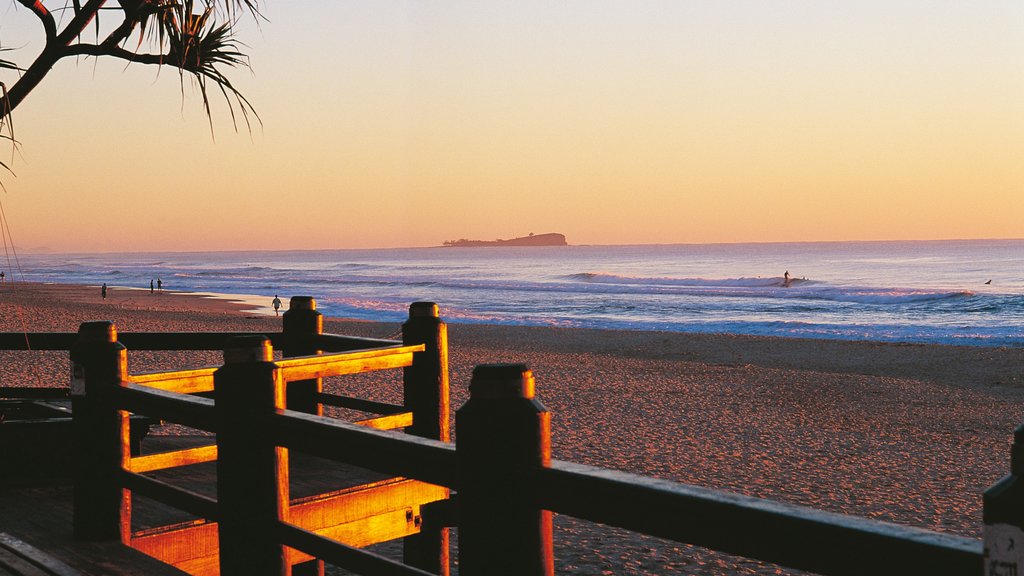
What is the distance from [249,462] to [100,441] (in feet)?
4.17

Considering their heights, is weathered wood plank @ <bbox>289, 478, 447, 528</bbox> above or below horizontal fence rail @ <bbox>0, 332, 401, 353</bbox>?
below

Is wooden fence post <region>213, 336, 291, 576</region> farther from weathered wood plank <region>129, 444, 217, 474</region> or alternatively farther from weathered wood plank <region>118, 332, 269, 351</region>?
weathered wood plank <region>118, 332, 269, 351</region>

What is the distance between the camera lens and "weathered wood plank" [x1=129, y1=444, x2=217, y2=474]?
4324 mm

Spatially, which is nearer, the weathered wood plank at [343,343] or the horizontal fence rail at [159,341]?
the weathered wood plank at [343,343]

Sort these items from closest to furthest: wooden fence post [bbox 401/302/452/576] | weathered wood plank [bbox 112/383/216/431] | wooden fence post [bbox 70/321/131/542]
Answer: weathered wood plank [bbox 112/383/216/431] → wooden fence post [bbox 70/321/131/542] → wooden fence post [bbox 401/302/452/576]

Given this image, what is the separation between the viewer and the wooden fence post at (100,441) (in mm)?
4023

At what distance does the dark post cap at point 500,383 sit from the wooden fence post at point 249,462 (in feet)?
4.02

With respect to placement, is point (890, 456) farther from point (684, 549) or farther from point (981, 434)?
point (684, 549)

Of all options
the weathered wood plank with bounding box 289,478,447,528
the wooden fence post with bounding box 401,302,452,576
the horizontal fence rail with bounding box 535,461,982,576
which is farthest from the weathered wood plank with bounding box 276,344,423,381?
the horizontal fence rail with bounding box 535,461,982,576

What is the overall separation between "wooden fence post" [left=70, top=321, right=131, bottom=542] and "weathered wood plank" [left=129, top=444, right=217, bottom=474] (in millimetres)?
198

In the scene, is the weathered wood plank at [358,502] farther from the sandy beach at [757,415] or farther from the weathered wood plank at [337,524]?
the sandy beach at [757,415]

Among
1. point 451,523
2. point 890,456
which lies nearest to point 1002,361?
point 890,456

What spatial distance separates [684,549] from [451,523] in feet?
10.3

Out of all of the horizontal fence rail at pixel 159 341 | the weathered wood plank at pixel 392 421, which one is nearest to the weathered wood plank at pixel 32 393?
the horizontal fence rail at pixel 159 341
